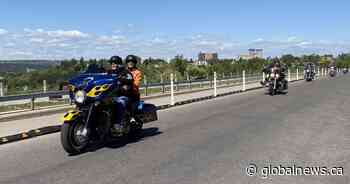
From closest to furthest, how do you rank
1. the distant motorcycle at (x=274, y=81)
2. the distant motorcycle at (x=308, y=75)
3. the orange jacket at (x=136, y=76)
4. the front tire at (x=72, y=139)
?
1. the front tire at (x=72, y=139)
2. the orange jacket at (x=136, y=76)
3. the distant motorcycle at (x=274, y=81)
4. the distant motorcycle at (x=308, y=75)

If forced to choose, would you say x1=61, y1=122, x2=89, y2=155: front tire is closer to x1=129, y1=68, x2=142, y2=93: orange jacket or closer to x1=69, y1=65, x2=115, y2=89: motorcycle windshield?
x1=69, y1=65, x2=115, y2=89: motorcycle windshield

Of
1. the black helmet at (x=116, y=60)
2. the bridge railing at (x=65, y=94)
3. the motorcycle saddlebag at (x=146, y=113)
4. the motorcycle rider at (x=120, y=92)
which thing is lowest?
the bridge railing at (x=65, y=94)

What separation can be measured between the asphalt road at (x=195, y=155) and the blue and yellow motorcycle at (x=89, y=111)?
267 millimetres

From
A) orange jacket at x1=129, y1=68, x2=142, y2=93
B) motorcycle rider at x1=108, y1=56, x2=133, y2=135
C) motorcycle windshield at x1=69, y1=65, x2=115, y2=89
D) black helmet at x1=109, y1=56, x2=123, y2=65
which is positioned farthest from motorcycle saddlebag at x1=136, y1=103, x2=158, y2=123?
motorcycle windshield at x1=69, y1=65, x2=115, y2=89

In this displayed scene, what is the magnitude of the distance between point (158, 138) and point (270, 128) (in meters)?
2.95

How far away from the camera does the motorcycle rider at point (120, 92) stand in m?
8.72

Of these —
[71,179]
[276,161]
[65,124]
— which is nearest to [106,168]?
[71,179]

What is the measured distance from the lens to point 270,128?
1115 cm

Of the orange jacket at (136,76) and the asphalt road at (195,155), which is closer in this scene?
the asphalt road at (195,155)

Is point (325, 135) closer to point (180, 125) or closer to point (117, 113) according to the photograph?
point (180, 125)

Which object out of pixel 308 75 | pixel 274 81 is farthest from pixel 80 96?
pixel 308 75

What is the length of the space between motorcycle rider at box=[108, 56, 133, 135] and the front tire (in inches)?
31.3

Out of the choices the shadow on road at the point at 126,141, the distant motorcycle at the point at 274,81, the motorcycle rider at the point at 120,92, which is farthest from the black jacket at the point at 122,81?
the distant motorcycle at the point at 274,81

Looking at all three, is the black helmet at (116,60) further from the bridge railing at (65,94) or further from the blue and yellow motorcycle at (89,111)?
the bridge railing at (65,94)
